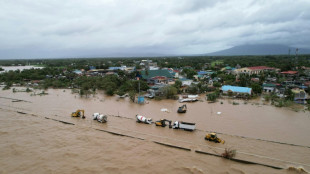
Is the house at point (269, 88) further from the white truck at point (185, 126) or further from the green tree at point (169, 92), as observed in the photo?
the white truck at point (185, 126)

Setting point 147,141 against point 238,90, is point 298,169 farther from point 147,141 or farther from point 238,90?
point 238,90

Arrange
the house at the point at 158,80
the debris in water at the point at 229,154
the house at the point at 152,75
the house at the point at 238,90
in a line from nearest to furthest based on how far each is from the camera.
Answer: the debris in water at the point at 229,154
the house at the point at 238,90
the house at the point at 158,80
the house at the point at 152,75

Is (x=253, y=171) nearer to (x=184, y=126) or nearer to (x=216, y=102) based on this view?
(x=184, y=126)

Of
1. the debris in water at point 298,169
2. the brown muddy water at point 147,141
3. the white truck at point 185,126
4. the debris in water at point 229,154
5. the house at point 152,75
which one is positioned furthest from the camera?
the house at point 152,75

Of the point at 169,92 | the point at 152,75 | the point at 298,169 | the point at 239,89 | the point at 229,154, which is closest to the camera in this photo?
the point at 298,169

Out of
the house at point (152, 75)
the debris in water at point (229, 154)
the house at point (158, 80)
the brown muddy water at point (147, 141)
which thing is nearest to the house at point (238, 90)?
the brown muddy water at point (147, 141)

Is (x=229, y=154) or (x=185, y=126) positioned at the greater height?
(x=185, y=126)

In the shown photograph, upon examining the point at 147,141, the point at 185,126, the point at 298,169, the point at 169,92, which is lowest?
the point at 298,169

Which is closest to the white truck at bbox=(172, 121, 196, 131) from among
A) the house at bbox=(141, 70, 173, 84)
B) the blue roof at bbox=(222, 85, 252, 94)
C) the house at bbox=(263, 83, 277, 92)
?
the blue roof at bbox=(222, 85, 252, 94)

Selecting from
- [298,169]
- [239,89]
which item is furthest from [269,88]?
[298,169]
